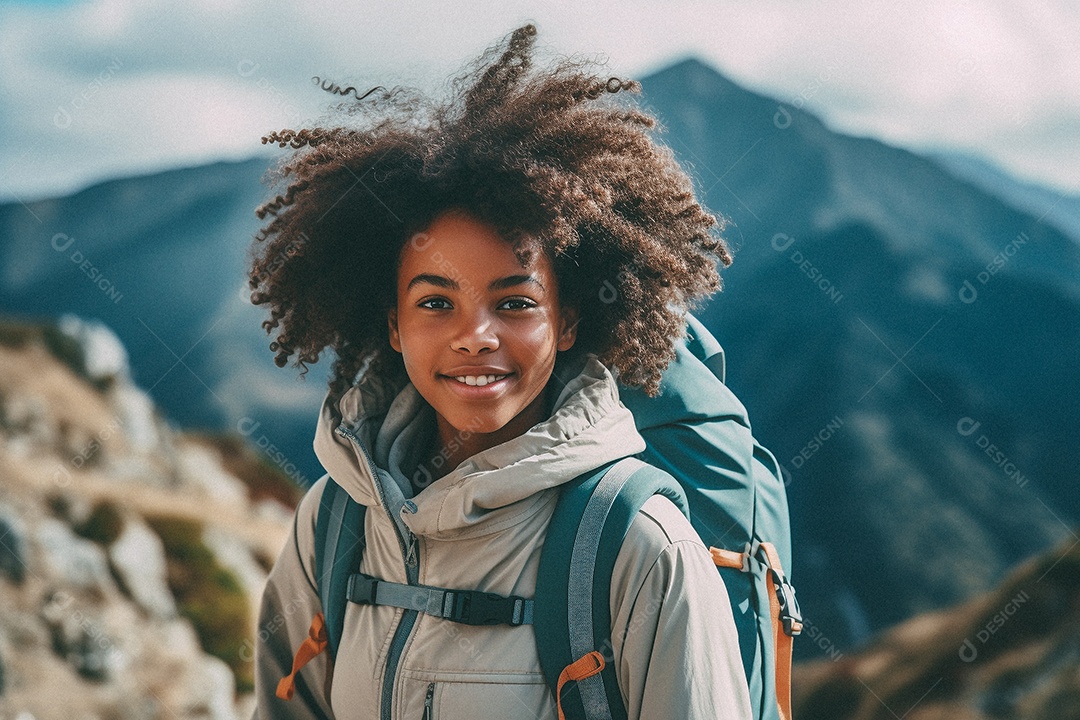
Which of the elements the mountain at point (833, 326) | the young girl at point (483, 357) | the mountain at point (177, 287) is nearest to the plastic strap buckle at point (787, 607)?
the young girl at point (483, 357)

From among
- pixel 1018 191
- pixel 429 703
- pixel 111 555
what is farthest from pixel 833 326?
pixel 429 703

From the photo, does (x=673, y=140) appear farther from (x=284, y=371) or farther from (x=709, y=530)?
(x=709, y=530)

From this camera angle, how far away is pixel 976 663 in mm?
4156

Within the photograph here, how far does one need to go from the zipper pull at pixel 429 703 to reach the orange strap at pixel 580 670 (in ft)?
0.61

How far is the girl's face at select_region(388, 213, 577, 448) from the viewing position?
143 cm

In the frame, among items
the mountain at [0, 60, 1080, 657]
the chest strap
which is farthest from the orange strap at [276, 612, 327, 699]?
the mountain at [0, 60, 1080, 657]

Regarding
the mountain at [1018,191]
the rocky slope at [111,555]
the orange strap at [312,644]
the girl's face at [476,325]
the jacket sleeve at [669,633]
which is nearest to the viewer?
the jacket sleeve at [669,633]

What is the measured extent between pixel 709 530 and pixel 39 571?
3769 mm

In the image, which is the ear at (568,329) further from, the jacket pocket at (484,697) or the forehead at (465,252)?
the jacket pocket at (484,697)

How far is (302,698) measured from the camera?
1.65 metres

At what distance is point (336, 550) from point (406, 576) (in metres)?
0.17

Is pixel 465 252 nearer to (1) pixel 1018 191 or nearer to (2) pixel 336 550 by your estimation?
(2) pixel 336 550

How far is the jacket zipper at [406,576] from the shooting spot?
1.38m

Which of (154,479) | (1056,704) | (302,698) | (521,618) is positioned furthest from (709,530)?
(154,479)
